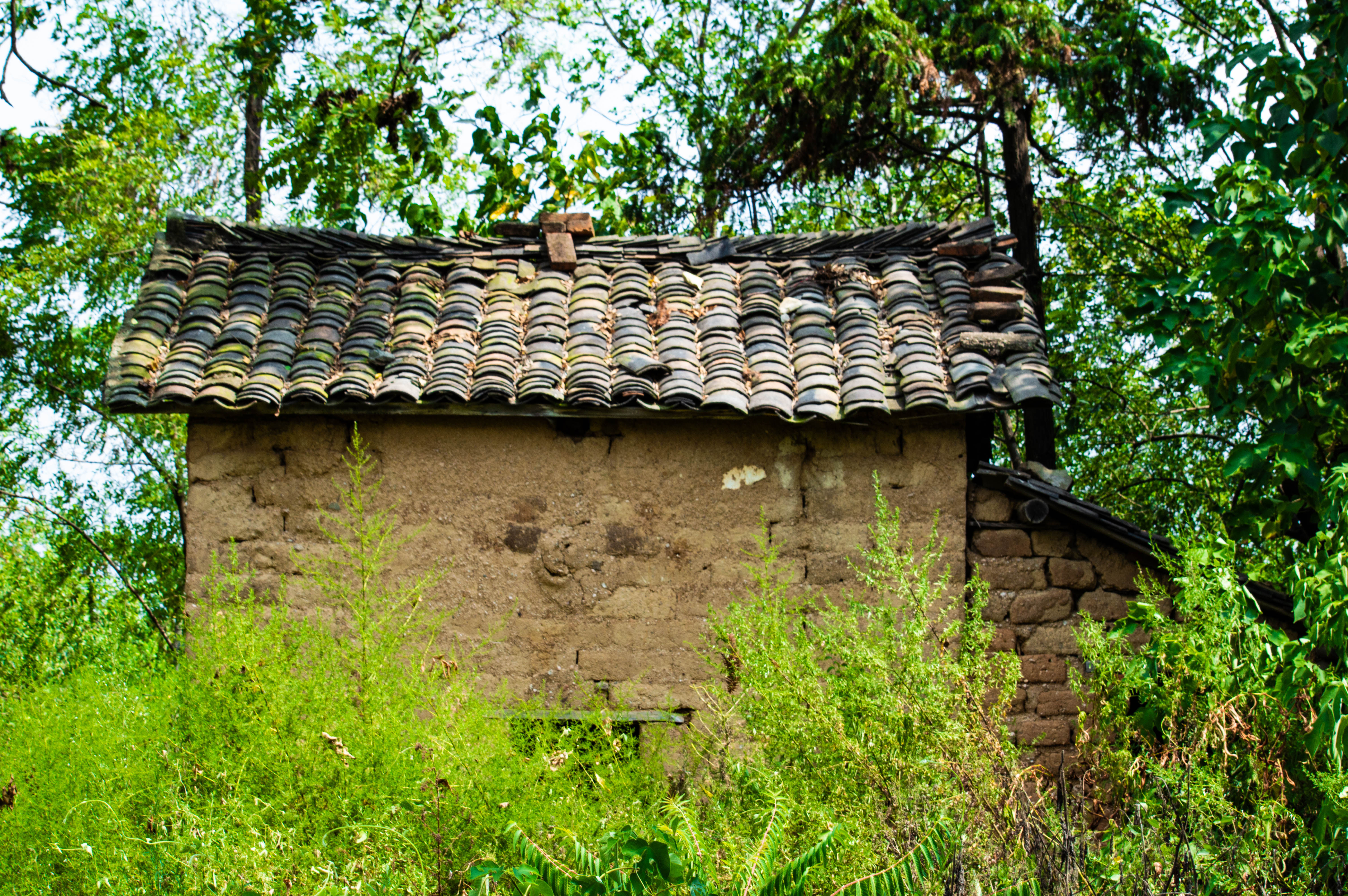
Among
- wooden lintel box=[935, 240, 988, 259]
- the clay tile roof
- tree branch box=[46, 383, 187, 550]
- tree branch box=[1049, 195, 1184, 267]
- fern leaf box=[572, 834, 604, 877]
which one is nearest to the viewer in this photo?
fern leaf box=[572, 834, 604, 877]

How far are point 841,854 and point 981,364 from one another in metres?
2.91

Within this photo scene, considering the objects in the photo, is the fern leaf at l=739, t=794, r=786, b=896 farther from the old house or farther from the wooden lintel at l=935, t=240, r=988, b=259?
the wooden lintel at l=935, t=240, r=988, b=259

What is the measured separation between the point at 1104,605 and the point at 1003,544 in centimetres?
53

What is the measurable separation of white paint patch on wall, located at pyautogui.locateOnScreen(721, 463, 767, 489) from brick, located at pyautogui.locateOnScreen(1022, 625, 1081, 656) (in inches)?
57.1

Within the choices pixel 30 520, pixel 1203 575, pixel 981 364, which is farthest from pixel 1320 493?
pixel 30 520

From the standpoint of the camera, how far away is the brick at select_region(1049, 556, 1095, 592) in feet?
17.2

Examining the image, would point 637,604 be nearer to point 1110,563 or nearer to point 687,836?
point 1110,563

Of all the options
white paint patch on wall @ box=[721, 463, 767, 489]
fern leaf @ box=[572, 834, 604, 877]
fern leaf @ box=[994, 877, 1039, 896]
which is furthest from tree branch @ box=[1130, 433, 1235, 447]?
fern leaf @ box=[572, 834, 604, 877]

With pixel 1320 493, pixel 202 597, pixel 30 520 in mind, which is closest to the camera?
pixel 1320 493

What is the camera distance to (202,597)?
5109mm

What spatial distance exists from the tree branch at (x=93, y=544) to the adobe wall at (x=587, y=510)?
2847mm

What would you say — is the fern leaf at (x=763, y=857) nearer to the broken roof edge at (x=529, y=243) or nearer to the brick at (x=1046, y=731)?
the brick at (x=1046, y=731)

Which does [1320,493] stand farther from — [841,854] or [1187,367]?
[841,854]

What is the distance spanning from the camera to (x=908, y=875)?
8.61ft
